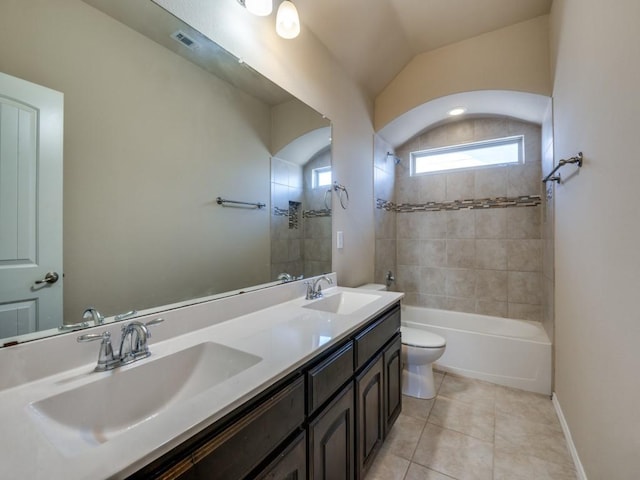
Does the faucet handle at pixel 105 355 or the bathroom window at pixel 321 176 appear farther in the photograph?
the bathroom window at pixel 321 176

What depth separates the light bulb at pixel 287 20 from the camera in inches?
57.1

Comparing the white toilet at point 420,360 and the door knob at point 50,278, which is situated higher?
the door knob at point 50,278

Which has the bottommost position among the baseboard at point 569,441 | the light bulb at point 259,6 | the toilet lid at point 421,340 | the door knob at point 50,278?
the baseboard at point 569,441

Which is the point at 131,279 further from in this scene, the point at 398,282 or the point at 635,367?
the point at 398,282

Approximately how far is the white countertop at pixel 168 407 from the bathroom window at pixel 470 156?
246 centimetres

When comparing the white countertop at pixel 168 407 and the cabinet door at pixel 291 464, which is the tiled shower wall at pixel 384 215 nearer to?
the white countertop at pixel 168 407

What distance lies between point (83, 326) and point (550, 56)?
10.2ft

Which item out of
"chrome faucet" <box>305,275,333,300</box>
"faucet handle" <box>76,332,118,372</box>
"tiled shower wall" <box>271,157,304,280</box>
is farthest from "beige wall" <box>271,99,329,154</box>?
"faucet handle" <box>76,332,118,372</box>

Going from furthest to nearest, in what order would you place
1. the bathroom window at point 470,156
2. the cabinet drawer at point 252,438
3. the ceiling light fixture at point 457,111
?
the bathroom window at point 470,156, the ceiling light fixture at point 457,111, the cabinet drawer at point 252,438

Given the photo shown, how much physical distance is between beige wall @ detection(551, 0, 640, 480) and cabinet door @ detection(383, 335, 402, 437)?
0.86 meters

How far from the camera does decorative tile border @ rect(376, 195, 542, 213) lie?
2.72 meters

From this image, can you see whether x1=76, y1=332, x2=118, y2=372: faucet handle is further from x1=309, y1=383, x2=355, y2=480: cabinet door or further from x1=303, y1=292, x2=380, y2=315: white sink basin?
x1=303, y1=292, x2=380, y2=315: white sink basin

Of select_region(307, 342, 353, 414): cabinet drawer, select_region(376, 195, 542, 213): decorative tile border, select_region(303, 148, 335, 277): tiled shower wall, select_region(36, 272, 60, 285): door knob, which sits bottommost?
select_region(307, 342, 353, 414): cabinet drawer

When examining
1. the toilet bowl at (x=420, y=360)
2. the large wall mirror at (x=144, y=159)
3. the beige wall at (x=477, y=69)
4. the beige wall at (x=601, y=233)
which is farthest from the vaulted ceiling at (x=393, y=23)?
the toilet bowl at (x=420, y=360)
